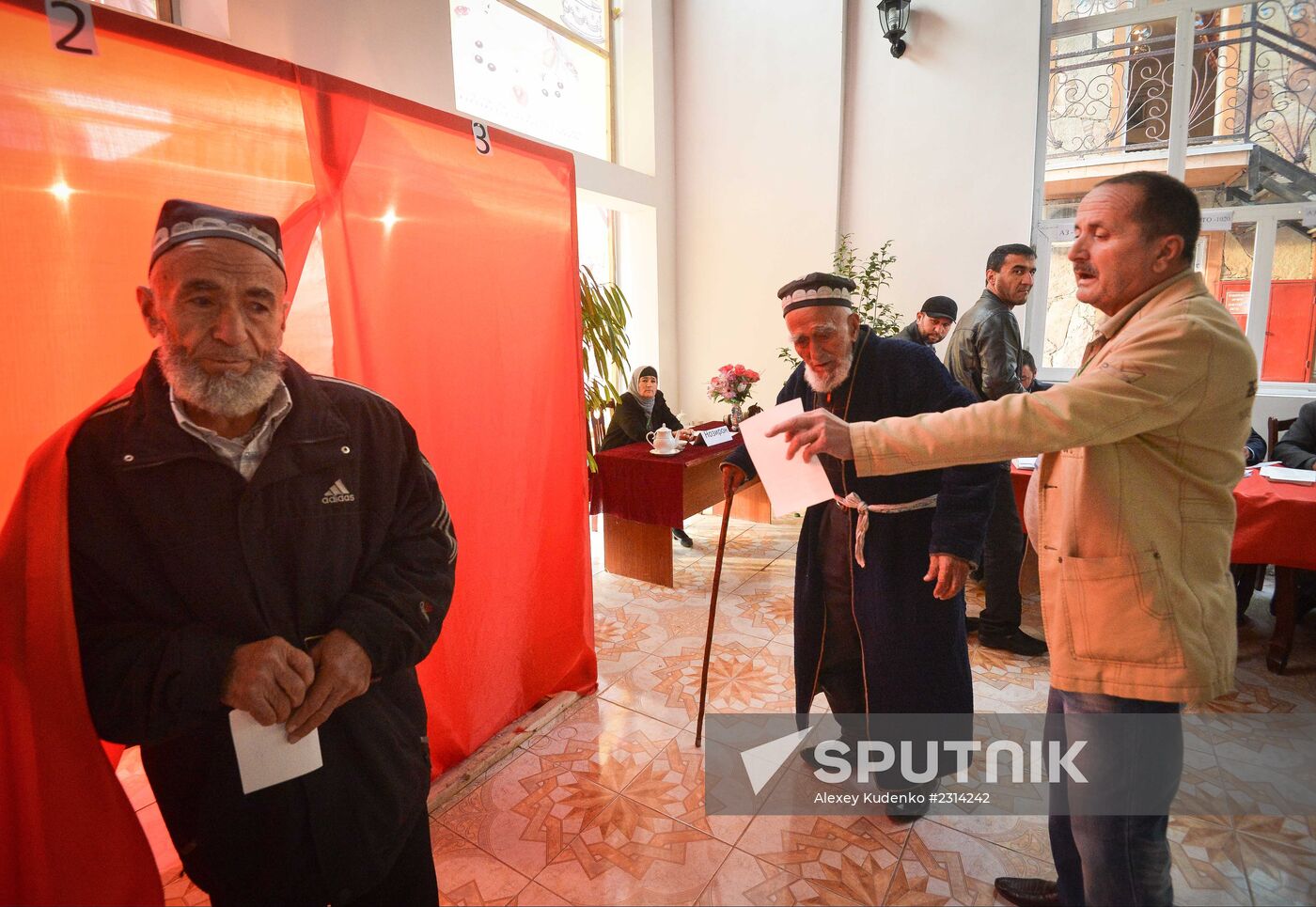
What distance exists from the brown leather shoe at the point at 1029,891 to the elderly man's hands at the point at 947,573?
2.59 feet

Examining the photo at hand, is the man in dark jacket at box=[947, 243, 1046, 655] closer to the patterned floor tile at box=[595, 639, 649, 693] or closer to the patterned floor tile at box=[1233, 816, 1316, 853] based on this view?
the patterned floor tile at box=[1233, 816, 1316, 853]

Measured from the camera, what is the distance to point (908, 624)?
6.35 feet

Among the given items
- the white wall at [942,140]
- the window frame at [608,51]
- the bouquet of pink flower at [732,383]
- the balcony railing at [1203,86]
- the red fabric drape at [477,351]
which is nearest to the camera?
the red fabric drape at [477,351]

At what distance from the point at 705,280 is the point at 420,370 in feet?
15.9

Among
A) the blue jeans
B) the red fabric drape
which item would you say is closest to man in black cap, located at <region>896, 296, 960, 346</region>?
the red fabric drape

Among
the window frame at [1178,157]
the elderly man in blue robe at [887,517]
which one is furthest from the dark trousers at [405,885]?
the window frame at [1178,157]

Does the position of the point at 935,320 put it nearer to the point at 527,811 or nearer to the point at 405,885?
the point at 527,811

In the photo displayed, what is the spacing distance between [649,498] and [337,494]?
9.41ft

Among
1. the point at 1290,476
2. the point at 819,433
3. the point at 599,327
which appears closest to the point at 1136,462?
the point at 819,433

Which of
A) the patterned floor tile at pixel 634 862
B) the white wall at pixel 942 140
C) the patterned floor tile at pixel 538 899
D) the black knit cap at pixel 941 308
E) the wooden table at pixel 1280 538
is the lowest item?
the patterned floor tile at pixel 538 899

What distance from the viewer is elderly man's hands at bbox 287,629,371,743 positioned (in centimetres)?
109

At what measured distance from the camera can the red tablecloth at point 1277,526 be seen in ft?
8.61

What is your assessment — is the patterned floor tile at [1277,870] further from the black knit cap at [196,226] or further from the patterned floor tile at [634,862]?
the black knit cap at [196,226]

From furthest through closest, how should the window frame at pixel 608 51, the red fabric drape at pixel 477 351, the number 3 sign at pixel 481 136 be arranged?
the window frame at pixel 608 51
the number 3 sign at pixel 481 136
the red fabric drape at pixel 477 351
